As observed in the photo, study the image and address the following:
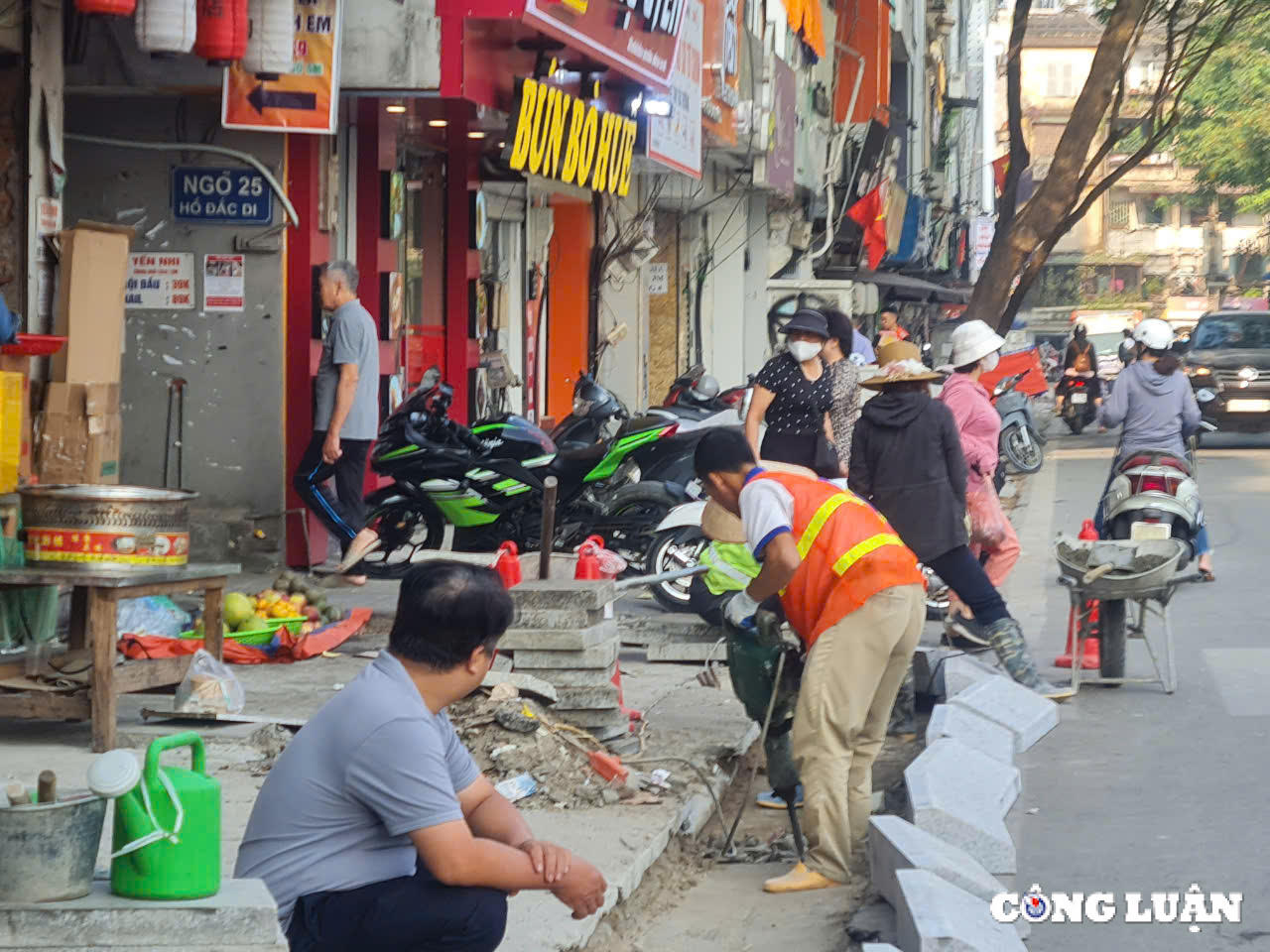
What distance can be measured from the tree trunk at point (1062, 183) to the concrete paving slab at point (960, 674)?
13.0 metres

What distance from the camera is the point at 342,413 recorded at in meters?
11.4

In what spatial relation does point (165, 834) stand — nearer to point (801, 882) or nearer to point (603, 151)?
point (801, 882)

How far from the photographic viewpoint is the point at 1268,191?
177 ft

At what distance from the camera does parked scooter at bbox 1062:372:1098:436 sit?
31.3 m

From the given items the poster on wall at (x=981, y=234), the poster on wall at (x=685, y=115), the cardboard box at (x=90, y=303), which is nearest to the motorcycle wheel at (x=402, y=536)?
the cardboard box at (x=90, y=303)

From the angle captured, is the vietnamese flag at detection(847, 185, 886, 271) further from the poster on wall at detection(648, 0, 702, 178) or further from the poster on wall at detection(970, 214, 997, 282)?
the poster on wall at detection(970, 214, 997, 282)

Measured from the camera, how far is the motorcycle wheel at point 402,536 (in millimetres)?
12273

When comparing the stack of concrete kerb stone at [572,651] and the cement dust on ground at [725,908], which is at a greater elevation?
the stack of concrete kerb stone at [572,651]

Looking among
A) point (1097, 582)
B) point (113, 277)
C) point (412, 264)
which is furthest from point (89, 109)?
point (1097, 582)

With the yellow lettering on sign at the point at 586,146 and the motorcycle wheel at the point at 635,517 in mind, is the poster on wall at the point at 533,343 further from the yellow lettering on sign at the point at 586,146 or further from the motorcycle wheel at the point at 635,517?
the motorcycle wheel at the point at 635,517

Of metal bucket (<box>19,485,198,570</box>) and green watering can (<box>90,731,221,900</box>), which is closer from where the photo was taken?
green watering can (<box>90,731,221,900</box>)

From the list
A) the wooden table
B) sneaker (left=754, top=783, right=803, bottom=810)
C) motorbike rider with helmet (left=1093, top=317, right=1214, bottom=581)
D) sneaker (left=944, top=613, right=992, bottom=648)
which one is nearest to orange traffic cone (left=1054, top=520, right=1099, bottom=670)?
sneaker (left=944, top=613, right=992, bottom=648)

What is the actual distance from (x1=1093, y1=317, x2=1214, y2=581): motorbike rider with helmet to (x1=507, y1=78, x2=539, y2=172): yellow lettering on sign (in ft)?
13.7

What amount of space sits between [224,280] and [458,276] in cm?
422
